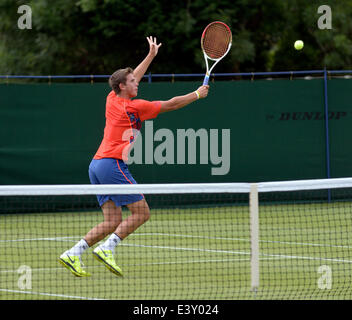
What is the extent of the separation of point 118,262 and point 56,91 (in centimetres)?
496

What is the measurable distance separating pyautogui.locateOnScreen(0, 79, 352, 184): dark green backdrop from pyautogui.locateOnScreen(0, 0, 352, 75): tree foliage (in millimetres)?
5286

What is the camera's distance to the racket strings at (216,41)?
7.58m

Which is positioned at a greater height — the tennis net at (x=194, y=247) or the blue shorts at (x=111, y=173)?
the blue shorts at (x=111, y=173)

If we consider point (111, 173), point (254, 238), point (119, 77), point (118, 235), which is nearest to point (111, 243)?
point (118, 235)

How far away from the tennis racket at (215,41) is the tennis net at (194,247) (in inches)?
60.1

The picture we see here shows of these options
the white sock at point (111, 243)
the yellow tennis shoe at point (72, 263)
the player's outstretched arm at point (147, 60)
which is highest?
the player's outstretched arm at point (147, 60)

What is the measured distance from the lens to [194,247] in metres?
8.12

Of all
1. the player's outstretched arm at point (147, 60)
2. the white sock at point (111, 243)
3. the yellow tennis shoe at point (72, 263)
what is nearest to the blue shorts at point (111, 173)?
the white sock at point (111, 243)

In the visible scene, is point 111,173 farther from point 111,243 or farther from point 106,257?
point 106,257

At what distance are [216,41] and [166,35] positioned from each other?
985cm

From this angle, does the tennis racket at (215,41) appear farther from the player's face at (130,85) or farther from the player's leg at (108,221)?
the player's leg at (108,221)

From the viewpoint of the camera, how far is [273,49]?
21.3 meters

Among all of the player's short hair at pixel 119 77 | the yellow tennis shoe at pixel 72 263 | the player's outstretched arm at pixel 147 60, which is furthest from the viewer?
the player's outstretched arm at pixel 147 60
